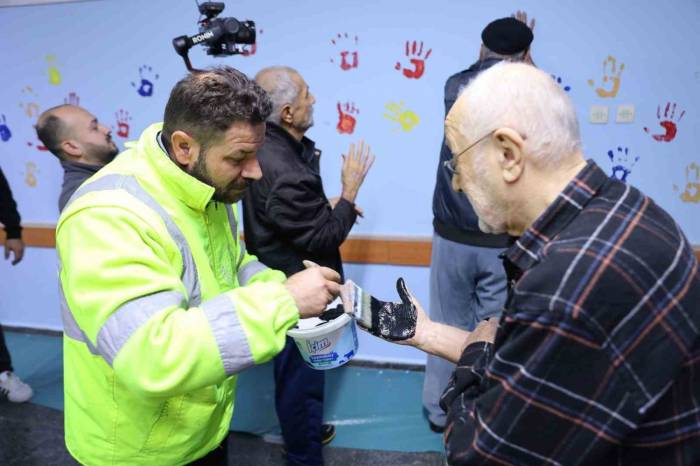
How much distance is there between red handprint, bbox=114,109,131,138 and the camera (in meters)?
3.02

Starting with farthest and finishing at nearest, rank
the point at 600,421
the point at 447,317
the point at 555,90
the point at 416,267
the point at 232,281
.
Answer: the point at 416,267
the point at 447,317
the point at 232,281
the point at 555,90
the point at 600,421

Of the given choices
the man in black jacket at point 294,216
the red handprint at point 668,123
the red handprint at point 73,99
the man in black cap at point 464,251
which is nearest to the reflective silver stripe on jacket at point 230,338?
the man in black jacket at point 294,216

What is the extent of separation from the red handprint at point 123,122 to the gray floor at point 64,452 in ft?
5.09

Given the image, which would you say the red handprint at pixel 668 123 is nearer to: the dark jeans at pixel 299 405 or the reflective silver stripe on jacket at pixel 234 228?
the dark jeans at pixel 299 405

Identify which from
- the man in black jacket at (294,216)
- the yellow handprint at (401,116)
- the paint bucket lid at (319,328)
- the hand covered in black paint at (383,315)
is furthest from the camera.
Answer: the yellow handprint at (401,116)

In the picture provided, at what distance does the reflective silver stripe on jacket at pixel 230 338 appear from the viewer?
3.05 feet

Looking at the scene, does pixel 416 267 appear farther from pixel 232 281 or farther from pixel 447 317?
pixel 232 281

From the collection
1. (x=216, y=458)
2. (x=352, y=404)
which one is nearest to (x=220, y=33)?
(x=216, y=458)

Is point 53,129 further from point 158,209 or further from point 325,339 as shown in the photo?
point 325,339

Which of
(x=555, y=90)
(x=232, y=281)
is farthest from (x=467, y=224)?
(x=555, y=90)

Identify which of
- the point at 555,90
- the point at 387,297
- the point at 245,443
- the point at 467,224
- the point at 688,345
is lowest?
the point at 245,443

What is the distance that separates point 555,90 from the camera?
89cm

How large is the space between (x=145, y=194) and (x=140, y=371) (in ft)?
1.19

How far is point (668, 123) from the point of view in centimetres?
246
